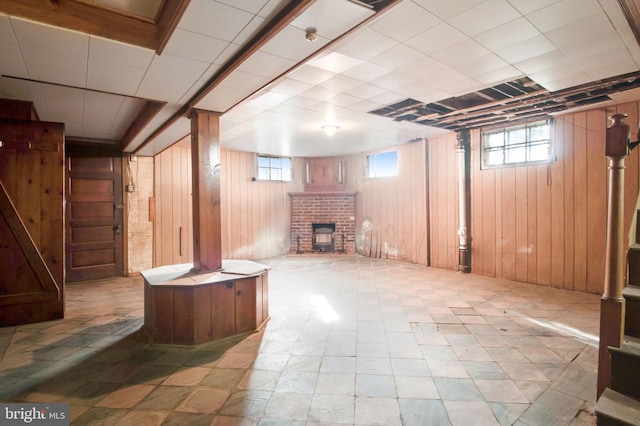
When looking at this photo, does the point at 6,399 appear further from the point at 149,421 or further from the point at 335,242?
the point at 335,242

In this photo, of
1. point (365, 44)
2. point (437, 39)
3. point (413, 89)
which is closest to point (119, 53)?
point (365, 44)

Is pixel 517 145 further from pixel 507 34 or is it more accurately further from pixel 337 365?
pixel 337 365

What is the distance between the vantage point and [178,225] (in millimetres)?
6121

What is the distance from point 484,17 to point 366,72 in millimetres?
1111

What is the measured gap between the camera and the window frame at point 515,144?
436cm

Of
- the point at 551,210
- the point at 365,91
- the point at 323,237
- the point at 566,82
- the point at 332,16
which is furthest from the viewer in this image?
the point at 323,237

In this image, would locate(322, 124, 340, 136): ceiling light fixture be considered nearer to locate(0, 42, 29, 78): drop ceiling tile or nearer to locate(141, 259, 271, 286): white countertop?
locate(141, 259, 271, 286): white countertop

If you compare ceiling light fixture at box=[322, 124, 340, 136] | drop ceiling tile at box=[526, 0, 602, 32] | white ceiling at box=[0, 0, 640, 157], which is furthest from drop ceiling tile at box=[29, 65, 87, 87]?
drop ceiling tile at box=[526, 0, 602, 32]

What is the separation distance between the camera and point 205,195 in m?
3.08

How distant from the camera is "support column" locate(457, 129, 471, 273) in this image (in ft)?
17.3

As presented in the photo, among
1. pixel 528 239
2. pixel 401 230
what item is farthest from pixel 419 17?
pixel 401 230

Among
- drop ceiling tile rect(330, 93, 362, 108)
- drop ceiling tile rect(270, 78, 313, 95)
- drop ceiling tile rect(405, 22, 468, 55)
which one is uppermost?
drop ceiling tile rect(330, 93, 362, 108)

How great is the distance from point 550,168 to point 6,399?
608cm

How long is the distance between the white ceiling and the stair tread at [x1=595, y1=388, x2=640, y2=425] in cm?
226
